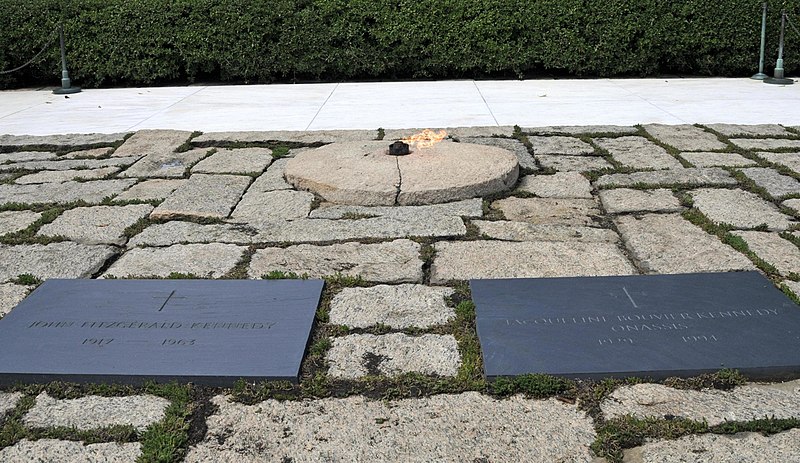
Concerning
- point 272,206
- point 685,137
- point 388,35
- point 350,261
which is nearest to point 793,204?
point 685,137

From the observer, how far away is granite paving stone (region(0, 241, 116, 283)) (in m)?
3.23

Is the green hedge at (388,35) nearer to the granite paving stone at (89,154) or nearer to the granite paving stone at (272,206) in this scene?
the granite paving stone at (89,154)

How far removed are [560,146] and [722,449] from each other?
143 inches

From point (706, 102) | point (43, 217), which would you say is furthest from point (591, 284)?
point (706, 102)

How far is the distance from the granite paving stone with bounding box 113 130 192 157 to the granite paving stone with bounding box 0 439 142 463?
362 centimetres

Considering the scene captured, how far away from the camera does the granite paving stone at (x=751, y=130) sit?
224 inches

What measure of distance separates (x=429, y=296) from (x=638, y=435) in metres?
1.08

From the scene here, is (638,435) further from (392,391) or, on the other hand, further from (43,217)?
(43,217)

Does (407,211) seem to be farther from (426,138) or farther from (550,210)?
(426,138)

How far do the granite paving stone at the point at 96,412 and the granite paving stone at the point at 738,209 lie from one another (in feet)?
8.95

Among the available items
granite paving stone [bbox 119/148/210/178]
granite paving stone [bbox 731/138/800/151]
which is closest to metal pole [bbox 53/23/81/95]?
granite paving stone [bbox 119/148/210/178]

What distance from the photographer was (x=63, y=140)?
19.6 ft

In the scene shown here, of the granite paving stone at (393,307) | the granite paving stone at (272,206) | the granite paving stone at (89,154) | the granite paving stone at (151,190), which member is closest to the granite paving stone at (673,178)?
the granite paving stone at (272,206)

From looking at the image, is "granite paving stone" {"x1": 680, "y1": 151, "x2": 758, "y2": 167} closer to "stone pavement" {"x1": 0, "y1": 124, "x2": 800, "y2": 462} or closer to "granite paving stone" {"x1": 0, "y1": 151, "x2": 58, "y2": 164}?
"stone pavement" {"x1": 0, "y1": 124, "x2": 800, "y2": 462}
